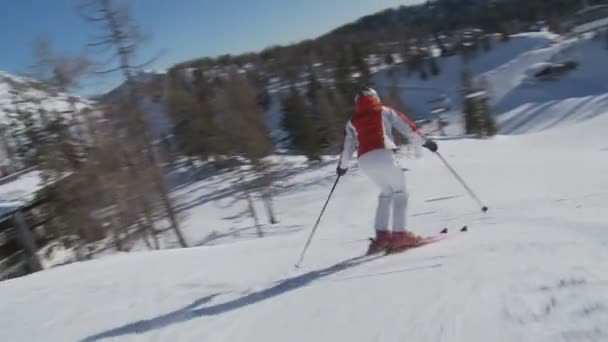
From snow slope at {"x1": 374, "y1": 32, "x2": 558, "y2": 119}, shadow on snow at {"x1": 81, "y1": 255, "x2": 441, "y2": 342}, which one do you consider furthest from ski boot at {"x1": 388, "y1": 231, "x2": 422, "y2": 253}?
snow slope at {"x1": 374, "y1": 32, "x2": 558, "y2": 119}

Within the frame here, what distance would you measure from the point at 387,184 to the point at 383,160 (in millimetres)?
300

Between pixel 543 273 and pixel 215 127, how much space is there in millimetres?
31689

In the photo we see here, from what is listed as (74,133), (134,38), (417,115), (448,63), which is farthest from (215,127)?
(448,63)

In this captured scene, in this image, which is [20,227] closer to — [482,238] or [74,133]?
[74,133]

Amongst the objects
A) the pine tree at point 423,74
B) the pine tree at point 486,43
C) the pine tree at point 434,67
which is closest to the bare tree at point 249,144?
the pine tree at point 423,74

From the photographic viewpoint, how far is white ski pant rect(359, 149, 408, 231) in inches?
215

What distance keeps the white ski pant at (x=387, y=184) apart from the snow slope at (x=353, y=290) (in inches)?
23.3

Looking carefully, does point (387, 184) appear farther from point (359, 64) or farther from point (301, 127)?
point (359, 64)

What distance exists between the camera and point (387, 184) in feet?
18.2

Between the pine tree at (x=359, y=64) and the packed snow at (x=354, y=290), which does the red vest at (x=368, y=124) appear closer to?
→ the packed snow at (x=354, y=290)

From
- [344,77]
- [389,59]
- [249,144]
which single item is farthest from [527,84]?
[249,144]

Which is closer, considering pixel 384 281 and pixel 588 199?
pixel 384 281

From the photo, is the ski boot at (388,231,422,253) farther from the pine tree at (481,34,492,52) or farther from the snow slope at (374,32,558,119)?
the pine tree at (481,34,492,52)

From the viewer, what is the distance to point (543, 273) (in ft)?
10.5
